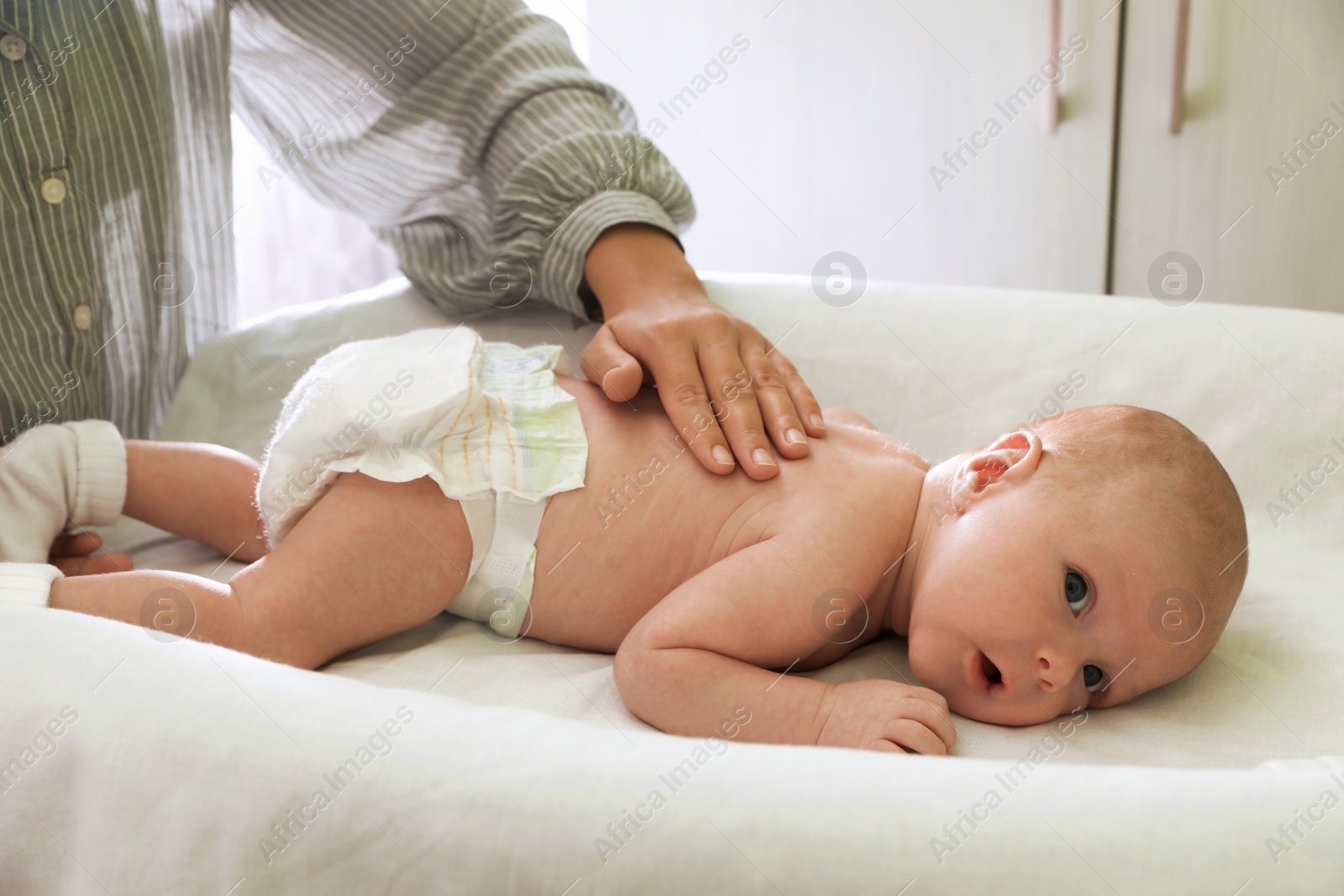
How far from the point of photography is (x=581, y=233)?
1.18 m

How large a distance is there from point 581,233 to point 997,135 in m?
1.36

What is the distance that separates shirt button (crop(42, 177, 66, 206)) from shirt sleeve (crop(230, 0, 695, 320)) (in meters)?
0.34

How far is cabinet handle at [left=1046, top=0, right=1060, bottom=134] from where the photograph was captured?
205cm

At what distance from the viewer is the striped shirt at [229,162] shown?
3.29 ft

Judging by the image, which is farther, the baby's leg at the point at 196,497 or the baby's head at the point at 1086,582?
the baby's leg at the point at 196,497

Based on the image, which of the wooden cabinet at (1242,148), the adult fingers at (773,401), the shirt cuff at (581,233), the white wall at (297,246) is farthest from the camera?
the white wall at (297,246)

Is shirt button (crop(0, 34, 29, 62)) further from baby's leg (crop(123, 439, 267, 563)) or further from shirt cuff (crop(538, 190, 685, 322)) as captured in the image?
shirt cuff (crop(538, 190, 685, 322))

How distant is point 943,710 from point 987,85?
1.75m

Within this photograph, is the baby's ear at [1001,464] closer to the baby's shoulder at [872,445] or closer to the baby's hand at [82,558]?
the baby's shoulder at [872,445]

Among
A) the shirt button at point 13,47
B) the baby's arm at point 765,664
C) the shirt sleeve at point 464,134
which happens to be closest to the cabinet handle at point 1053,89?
the shirt sleeve at point 464,134

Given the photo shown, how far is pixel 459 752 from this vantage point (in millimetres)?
585

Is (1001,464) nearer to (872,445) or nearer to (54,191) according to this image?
(872,445)

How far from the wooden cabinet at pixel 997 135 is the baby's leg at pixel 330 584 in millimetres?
1457

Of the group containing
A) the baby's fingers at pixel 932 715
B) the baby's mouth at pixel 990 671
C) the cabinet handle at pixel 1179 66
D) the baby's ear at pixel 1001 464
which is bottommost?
the baby's mouth at pixel 990 671
